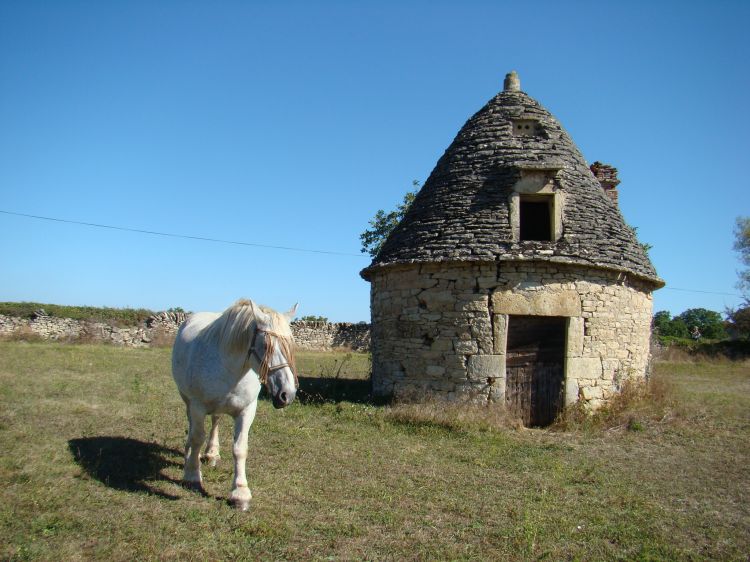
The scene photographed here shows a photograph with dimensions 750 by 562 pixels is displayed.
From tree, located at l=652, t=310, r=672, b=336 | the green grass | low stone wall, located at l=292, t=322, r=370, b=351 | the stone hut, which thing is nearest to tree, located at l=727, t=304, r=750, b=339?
tree, located at l=652, t=310, r=672, b=336

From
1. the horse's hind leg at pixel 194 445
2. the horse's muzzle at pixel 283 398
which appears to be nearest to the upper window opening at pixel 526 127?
the horse's muzzle at pixel 283 398

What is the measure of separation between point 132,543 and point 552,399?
7270 millimetres

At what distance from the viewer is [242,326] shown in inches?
191

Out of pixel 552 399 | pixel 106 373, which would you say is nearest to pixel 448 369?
pixel 552 399

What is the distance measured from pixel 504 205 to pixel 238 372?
21.8 feet

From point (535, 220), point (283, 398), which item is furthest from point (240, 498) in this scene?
point (535, 220)

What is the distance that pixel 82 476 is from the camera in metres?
5.34

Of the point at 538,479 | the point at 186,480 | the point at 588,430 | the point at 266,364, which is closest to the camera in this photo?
the point at 266,364

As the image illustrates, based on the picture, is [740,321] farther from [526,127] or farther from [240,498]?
[240,498]

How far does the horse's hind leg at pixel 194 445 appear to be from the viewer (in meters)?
5.11

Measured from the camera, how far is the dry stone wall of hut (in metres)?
9.25

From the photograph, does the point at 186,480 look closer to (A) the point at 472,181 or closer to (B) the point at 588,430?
(B) the point at 588,430

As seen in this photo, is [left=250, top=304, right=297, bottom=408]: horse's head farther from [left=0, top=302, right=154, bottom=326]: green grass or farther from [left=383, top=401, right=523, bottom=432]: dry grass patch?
[left=0, top=302, right=154, bottom=326]: green grass

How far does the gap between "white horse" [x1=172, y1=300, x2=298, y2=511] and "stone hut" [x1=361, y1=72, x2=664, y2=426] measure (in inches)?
192
